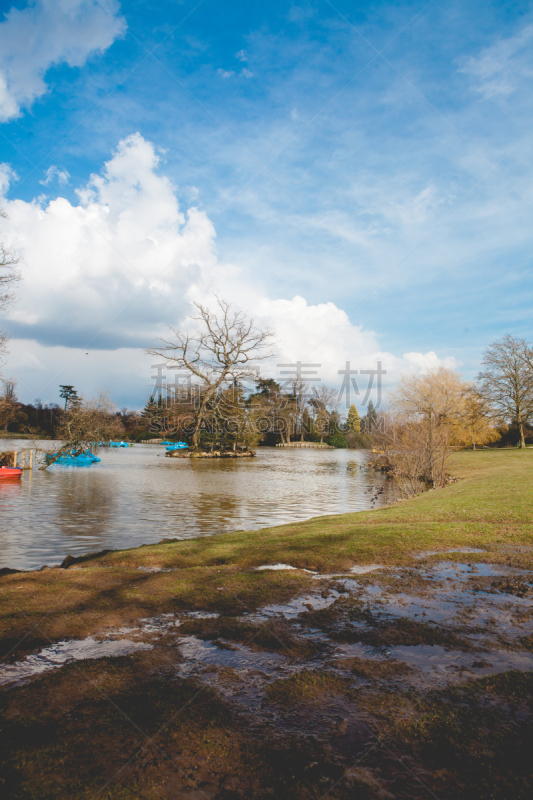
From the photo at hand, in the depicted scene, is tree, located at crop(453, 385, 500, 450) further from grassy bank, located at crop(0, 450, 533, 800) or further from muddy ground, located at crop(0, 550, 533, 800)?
muddy ground, located at crop(0, 550, 533, 800)

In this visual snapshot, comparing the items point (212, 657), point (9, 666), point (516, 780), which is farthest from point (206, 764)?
point (9, 666)

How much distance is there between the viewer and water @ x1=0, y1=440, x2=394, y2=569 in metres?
10.4

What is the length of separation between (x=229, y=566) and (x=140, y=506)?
9611 mm

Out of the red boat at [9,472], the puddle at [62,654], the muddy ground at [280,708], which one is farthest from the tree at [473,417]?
the puddle at [62,654]

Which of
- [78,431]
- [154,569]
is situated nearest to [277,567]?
[154,569]

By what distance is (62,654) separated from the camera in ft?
12.1

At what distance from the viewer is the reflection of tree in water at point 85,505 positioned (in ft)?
39.2

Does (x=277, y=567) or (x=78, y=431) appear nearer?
(x=277, y=567)

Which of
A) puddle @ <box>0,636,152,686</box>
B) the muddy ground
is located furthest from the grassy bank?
puddle @ <box>0,636,152,686</box>

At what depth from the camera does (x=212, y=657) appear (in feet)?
11.9

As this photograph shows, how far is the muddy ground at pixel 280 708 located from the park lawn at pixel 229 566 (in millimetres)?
445

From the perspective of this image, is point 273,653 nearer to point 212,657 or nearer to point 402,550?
point 212,657

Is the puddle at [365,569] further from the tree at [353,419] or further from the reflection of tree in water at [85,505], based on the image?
the tree at [353,419]

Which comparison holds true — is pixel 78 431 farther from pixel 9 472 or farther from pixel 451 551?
pixel 451 551
